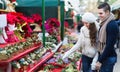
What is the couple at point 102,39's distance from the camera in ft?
15.3

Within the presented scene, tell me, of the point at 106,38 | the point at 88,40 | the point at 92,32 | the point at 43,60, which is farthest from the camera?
the point at 43,60

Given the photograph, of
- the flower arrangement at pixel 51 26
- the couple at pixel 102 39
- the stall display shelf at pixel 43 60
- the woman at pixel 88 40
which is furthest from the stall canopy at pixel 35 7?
the couple at pixel 102 39

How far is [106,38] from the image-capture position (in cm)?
479

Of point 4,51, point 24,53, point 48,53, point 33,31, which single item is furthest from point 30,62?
point 33,31

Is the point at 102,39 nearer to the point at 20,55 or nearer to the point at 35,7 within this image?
the point at 20,55

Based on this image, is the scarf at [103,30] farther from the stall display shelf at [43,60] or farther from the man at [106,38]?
the stall display shelf at [43,60]

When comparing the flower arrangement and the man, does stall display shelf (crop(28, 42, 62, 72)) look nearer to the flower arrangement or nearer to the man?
the flower arrangement

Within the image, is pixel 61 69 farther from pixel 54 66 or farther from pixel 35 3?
pixel 35 3

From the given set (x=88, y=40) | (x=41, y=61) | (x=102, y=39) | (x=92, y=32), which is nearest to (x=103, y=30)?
(x=102, y=39)

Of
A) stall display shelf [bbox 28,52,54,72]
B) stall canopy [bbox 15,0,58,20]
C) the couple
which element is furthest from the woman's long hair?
stall canopy [bbox 15,0,58,20]

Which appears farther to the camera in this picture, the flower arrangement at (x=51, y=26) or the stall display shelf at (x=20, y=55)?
the flower arrangement at (x=51, y=26)

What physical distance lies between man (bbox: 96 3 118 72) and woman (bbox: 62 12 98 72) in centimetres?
59

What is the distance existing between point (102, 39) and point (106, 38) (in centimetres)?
14

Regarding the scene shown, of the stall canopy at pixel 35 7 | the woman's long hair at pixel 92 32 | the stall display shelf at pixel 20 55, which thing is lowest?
the stall display shelf at pixel 20 55
